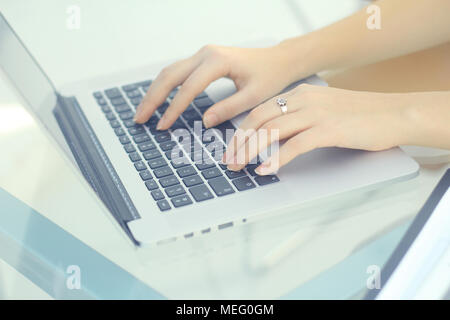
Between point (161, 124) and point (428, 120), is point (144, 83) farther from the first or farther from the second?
point (428, 120)

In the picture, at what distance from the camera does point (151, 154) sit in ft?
2.24

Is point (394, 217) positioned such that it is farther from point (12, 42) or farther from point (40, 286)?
point (12, 42)

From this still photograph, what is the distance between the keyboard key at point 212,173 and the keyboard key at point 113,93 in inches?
9.2

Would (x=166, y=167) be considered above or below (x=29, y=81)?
below

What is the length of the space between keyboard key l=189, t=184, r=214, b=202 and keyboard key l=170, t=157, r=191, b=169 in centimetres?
5

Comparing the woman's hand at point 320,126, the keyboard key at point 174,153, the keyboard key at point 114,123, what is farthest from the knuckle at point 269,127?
the keyboard key at point 114,123

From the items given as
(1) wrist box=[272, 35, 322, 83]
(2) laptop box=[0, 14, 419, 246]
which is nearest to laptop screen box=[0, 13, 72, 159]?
(2) laptop box=[0, 14, 419, 246]

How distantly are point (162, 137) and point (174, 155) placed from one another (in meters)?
0.05

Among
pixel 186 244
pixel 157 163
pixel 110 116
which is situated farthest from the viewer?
pixel 110 116

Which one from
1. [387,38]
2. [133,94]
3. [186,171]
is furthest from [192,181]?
[387,38]

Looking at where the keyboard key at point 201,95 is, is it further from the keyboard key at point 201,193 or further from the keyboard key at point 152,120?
the keyboard key at point 201,193

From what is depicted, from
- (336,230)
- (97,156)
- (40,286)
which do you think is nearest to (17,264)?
(40,286)

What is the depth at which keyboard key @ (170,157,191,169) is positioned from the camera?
660mm

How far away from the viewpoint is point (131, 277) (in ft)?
1.74
